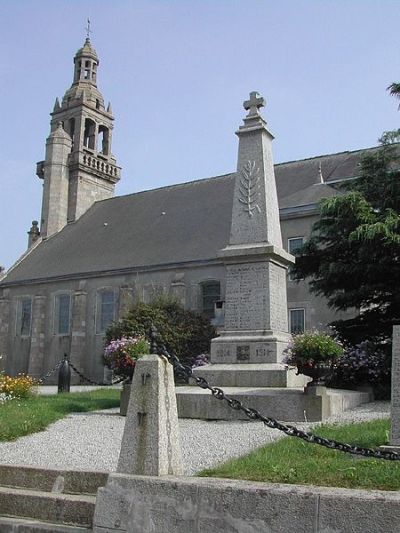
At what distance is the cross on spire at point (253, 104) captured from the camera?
13.2 metres

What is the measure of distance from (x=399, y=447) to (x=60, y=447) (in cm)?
438

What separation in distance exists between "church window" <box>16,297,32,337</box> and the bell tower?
6.34m

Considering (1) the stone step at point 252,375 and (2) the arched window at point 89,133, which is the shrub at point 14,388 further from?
(2) the arched window at point 89,133

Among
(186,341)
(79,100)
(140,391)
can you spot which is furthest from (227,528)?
(79,100)

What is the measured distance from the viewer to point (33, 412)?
10.4 m

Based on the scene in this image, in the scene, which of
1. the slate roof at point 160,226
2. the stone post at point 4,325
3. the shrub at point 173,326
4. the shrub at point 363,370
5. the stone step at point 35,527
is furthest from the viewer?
the stone post at point 4,325

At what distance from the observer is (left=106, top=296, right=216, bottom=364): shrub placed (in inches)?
799

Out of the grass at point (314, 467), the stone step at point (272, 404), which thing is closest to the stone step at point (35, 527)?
the grass at point (314, 467)

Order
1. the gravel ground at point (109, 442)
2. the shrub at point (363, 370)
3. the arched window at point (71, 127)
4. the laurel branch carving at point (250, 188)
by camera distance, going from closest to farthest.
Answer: the gravel ground at point (109, 442) → the laurel branch carving at point (250, 188) → the shrub at point (363, 370) → the arched window at point (71, 127)

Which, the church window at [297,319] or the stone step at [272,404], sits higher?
the church window at [297,319]

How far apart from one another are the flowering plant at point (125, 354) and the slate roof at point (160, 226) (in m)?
15.9

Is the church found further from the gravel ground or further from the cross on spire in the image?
the gravel ground

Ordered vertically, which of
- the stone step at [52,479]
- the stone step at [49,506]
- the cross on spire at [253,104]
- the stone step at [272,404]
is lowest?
the stone step at [49,506]

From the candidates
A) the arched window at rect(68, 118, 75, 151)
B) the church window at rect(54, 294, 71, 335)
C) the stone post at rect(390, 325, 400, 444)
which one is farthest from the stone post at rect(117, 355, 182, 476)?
the arched window at rect(68, 118, 75, 151)
